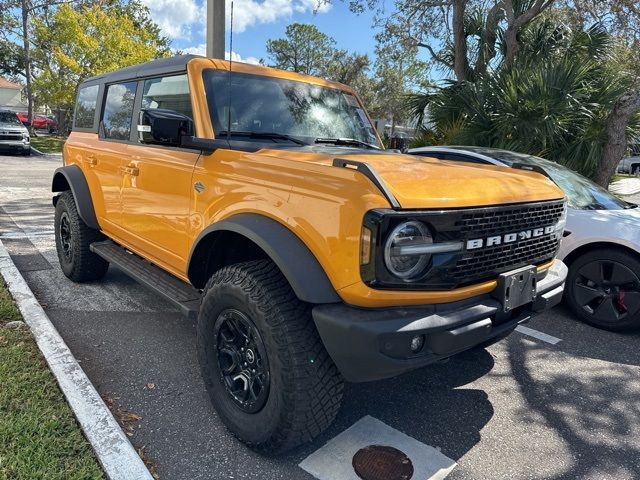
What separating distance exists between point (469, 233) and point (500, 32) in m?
11.0

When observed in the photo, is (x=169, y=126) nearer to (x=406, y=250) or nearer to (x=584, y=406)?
(x=406, y=250)

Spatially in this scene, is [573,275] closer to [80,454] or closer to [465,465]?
[465,465]

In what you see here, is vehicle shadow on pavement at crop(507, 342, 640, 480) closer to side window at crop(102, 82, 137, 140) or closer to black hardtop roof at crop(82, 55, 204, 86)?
black hardtop roof at crop(82, 55, 204, 86)

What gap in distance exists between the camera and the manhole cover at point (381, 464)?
2371 mm

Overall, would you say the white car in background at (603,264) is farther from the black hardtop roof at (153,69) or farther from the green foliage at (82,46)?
the green foliage at (82,46)

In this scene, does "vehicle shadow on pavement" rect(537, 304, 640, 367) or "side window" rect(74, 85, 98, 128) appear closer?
"vehicle shadow on pavement" rect(537, 304, 640, 367)

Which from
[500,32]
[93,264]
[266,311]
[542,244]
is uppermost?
[500,32]

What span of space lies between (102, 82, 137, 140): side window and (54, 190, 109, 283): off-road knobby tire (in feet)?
2.88

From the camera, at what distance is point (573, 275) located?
14.9 feet

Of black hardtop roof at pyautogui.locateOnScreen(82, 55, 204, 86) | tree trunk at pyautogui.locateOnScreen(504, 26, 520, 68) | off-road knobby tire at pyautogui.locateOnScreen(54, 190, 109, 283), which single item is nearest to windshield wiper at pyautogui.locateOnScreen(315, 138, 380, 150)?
black hardtop roof at pyautogui.locateOnScreen(82, 55, 204, 86)

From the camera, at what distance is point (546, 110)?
324 inches

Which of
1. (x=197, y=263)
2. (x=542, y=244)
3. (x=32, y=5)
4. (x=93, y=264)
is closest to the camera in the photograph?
(x=542, y=244)

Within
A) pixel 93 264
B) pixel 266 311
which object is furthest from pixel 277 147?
pixel 93 264

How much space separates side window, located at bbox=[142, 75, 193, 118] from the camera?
3202 millimetres
